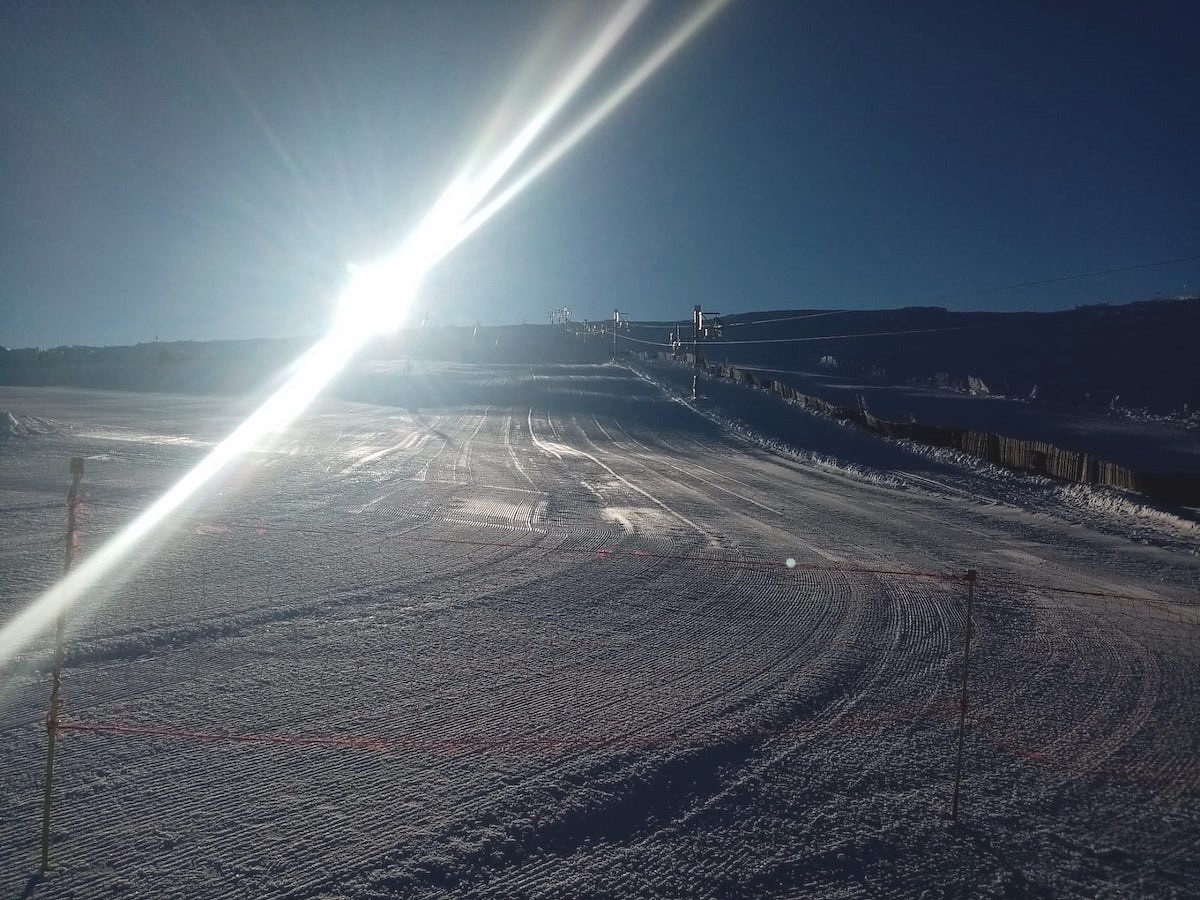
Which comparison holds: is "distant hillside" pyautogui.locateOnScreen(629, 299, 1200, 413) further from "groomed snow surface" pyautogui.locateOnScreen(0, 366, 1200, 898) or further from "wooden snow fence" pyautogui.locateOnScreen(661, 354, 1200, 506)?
"groomed snow surface" pyautogui.locateOnScreen(0, 366, 1200, 898)

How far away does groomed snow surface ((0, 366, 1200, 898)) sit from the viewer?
3.84 m

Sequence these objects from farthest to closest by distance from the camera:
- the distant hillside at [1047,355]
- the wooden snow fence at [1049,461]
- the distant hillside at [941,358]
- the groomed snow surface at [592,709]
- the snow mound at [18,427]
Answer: the distant hillside at [941,358] < the distant hillside at [1047,355] < the snow mound at [18,427] < the wooden snow fence at [1049,461] < the groomed snow surface at [592,709]

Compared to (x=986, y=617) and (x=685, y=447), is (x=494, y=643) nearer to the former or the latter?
(x=986, y=617)

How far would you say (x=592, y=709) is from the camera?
559 centimetres

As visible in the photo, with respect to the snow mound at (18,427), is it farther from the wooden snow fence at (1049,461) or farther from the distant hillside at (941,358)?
the distant hillside at (941,358)

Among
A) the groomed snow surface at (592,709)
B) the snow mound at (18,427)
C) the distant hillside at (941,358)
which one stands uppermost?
the distant hillside at (941,358)

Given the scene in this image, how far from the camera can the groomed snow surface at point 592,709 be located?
3836 millimetres

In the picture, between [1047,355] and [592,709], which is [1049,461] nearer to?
[592,709]

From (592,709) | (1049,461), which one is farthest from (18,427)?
(1049,461)

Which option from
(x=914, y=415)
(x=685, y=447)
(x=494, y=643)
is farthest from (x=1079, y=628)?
(x=914, y=415)

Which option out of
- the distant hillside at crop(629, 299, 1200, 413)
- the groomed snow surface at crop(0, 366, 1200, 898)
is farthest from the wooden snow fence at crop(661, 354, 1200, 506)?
the distant hillside at crop(629, 299, 1200, 413)

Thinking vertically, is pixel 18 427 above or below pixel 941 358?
below

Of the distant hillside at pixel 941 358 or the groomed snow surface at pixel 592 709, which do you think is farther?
the distant hillside at pixel 941 358

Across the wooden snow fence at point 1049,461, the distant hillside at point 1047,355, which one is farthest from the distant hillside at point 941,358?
the wooden snow fence at point 1049,461
